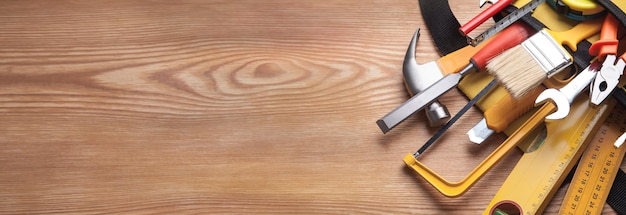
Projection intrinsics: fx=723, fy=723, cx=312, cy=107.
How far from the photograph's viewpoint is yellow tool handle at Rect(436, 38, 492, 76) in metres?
0.89

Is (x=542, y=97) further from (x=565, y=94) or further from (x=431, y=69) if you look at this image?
(x=431, y=69)

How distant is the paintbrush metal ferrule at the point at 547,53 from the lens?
813 millimetres

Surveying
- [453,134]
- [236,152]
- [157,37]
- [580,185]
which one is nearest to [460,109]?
[453,134]

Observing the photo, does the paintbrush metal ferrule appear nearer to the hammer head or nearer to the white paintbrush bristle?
the white paintbrush bristle

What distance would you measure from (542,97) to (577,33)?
0.11 meters

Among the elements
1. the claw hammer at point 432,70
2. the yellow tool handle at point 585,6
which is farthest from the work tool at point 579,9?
the claw hammer at point 432,70

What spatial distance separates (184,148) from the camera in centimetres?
90

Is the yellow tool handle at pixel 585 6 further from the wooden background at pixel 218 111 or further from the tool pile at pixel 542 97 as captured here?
the wooden background at pixel 218 111

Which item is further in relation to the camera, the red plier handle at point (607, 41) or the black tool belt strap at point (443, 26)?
the black tool belt strap at point (443, 26)

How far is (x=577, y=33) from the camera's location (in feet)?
2.81

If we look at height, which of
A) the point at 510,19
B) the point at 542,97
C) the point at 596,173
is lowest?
the point at 596,173

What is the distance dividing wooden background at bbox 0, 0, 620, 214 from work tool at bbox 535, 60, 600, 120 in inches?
3.6

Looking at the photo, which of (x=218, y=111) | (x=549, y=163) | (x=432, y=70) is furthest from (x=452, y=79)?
(x=218, y=111)

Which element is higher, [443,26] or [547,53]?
[443,26]
